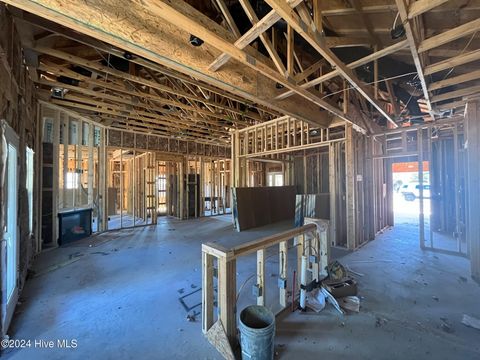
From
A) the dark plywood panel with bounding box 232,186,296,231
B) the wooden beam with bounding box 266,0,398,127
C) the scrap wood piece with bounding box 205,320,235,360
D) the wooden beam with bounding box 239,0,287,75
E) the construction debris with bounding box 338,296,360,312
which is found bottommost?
the construction debris with bounding box 338,296,360,312

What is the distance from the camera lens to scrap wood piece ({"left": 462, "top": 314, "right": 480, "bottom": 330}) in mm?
2293

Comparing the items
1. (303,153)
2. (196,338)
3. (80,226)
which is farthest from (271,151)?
(80,226)

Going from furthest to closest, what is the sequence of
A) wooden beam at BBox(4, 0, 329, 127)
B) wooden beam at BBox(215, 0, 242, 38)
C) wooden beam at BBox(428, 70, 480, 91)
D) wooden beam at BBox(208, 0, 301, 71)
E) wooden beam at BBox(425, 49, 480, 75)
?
wooden beam at BBox(428, 70, 480, 91) → wooden beam at BBox(425, 49, 480, 75) → wooden beam at BBox(215, 0, 242, 38) → wooden beam at BBox(208, 0, 301, 71) → wooden beam at BBox(4, 0, 329, 127)

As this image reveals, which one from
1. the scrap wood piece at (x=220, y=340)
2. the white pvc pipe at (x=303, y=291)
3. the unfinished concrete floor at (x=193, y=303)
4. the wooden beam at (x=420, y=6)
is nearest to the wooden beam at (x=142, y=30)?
the wooden beam at (x=420, y=6)

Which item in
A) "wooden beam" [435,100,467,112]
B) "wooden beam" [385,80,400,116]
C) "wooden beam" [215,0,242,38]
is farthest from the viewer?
"wooden beam" [385,80,400,116]

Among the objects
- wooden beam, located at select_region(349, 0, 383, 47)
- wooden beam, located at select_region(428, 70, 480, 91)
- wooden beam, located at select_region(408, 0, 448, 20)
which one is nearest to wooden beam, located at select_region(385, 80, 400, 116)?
wooden beam, located at select_region(428, 70, 480, 91)

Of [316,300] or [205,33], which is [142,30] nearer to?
[205,33]

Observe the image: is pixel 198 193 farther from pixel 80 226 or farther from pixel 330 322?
pixel 330 322

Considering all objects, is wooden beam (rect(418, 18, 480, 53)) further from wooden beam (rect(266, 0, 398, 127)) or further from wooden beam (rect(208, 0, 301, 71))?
wooden beam (rect(208, 0, 301, 71))

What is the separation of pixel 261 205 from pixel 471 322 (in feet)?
16.7

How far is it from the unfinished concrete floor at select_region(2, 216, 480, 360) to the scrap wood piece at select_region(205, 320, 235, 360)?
7cm

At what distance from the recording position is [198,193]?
9.73 m

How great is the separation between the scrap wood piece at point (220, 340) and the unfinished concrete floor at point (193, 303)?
0.24 ft

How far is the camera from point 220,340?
6.40ft
